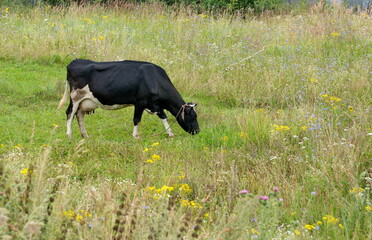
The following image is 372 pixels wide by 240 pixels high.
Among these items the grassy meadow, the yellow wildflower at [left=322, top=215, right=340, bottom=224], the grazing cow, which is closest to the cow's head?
the grassy meadow

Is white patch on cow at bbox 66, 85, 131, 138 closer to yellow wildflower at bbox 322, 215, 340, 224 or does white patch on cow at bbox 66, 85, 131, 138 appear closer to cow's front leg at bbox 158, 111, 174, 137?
cow's front leg at bbox 158, 111, 174, 137

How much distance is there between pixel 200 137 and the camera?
9.55 meters

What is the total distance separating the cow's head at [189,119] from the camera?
9.83 metres

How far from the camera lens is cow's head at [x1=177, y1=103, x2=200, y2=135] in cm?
983

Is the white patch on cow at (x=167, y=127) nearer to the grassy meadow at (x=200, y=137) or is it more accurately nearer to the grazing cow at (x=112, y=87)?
the grazing cow at (x=112, y=87)

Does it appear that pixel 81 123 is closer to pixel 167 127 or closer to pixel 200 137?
pixel 167 127

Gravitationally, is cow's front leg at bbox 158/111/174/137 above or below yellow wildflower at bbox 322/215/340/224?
below

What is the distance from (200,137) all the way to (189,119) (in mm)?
467

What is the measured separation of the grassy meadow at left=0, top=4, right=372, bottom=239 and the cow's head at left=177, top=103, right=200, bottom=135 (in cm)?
21

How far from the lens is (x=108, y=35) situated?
15.4 metres

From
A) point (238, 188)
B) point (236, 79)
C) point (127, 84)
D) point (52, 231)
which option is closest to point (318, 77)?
point (236, 79)

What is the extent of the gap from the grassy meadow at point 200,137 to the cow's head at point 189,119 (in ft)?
0.68

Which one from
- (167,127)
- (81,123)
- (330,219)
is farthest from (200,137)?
(330,219)

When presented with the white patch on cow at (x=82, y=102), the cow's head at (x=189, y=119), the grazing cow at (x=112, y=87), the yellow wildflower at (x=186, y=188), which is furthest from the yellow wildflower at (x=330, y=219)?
the white patch on cow at (x=82, y=102)
